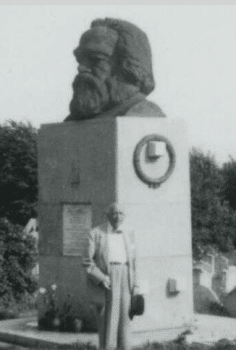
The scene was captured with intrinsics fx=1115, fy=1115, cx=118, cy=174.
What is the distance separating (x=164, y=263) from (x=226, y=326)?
1345mm

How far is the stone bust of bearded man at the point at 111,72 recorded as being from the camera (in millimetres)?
15133

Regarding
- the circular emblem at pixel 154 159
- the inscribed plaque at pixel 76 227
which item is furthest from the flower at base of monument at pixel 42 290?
the circular emblem at pixel 154 159

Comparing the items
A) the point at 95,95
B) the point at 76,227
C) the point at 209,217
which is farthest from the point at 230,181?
the point at 76,227

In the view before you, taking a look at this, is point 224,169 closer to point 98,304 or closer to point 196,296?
point 196,296

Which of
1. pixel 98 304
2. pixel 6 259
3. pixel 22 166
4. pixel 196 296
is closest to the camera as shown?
pixel 98 304

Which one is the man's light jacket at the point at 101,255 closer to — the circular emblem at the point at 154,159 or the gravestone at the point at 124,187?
the gravestone at the point at 124,187

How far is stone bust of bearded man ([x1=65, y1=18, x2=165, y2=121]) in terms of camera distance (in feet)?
49.6

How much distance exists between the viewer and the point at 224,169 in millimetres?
59250

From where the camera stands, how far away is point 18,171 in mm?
49500

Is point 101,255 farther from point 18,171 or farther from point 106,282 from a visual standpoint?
point 18,171

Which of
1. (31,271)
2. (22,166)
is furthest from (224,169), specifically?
(31,271)

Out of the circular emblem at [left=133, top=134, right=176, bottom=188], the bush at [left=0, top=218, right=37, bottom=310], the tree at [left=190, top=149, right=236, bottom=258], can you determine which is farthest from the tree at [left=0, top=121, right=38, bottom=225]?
the circular emblem at [left=133, top=134, right=176, bottom=188]

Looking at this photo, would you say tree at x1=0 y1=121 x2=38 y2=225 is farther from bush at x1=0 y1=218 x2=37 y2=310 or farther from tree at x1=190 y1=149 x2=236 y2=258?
bush at x1=0 y1=218 x2=37 y2=310

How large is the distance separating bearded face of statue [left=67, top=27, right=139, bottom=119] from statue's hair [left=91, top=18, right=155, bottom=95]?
0.35 feet
